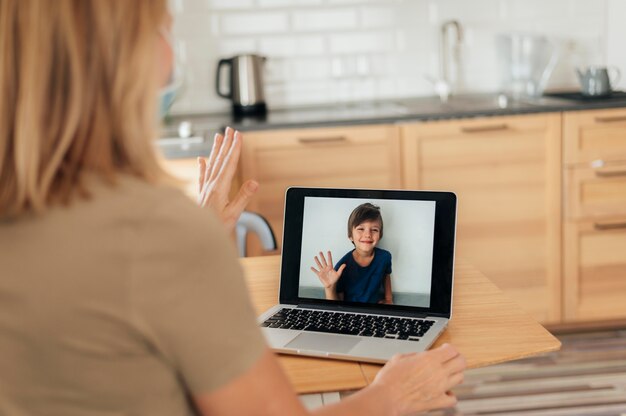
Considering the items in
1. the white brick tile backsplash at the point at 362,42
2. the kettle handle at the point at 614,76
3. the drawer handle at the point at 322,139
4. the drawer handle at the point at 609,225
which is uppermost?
the white brick tile backsplash at the point at 362,42

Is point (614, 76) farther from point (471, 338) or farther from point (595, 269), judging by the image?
point (471, 338)

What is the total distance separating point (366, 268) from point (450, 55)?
2565 mm

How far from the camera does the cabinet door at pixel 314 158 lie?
3.31 metres

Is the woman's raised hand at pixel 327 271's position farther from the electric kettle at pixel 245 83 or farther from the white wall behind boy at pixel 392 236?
the electric kettle at pixel 245 83

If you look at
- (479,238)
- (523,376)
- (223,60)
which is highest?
(223,60)

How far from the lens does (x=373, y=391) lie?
1148mm

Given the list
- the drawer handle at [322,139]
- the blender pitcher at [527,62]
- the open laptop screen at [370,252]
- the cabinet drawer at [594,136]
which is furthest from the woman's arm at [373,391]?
the blender pitcher at [527,62]

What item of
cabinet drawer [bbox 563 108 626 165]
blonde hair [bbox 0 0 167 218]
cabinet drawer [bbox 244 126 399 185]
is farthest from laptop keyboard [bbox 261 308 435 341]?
cabinet drawer [bbox 563 108 626 165]

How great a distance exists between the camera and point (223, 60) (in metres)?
3.65

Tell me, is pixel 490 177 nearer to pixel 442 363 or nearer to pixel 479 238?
pixel 479 238

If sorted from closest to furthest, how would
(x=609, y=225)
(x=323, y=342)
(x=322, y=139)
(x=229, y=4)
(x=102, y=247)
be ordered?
(x=102, y=247) → (x=323, y=342) → (x=322, y=139) → (x=609, y=225) → (x=229, y=4)

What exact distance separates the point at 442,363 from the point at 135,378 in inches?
20.1

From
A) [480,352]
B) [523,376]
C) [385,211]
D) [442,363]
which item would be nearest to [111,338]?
[442,363]

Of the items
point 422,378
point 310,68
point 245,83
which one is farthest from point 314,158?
point 422,378
